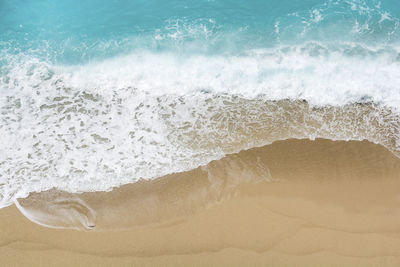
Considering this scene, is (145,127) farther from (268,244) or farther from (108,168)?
(268,244)

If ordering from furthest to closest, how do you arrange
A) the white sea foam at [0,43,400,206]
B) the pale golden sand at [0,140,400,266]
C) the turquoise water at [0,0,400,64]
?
the turquoise water at [0,0,400,64] → the white sea foam at [0,43,400,206] → the pale golden sand at [0,140,400,266]

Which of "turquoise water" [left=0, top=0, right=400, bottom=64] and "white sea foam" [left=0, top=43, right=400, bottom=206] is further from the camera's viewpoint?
"turquoise water" [left=0, top=0, right=400, bottom=64]

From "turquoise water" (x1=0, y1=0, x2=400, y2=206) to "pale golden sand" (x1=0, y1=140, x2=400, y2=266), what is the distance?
342 millimetres

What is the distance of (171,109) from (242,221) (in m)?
2.35

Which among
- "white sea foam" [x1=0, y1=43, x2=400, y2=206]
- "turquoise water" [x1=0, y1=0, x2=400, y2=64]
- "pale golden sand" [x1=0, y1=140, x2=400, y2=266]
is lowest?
"pale golden sand" [x1=0, y1=140, x2=400, y2=266]

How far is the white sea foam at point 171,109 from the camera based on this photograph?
4.55 metres

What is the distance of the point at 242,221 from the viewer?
13.5 feet

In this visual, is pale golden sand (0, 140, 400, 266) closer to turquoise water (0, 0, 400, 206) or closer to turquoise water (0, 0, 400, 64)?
turquoise water (0, 0, 400, 206)

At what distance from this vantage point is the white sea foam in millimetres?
4551

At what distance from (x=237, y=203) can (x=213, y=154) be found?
882 millimetres

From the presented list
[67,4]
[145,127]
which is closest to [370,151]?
[145,127]

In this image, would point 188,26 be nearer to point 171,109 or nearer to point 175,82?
point 175,82

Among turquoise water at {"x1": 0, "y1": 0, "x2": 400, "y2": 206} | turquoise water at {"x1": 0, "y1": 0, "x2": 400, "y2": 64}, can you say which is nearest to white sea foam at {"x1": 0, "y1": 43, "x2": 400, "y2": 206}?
turquoise water at {"x1": 0, "y1": 0, "x2": 400, "y2": 206}

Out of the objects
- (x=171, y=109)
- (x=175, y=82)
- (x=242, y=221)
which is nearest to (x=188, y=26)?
(x=175, y=82)
